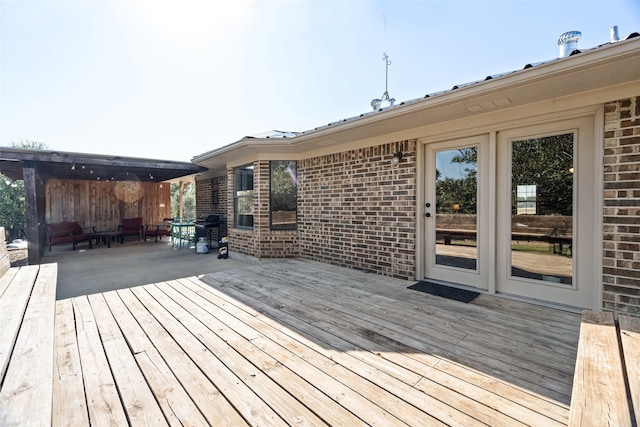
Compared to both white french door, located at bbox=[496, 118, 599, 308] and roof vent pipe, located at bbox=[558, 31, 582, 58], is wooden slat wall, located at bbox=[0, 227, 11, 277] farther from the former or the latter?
roof vent pipe, located at bbox=[558, 31, 582, 58]

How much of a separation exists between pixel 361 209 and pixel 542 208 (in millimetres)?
2323

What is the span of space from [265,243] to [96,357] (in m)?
3.72

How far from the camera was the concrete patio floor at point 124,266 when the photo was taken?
4.38m

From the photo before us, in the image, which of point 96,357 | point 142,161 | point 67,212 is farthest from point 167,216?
point 96,357

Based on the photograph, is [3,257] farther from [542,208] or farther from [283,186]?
[542,208]

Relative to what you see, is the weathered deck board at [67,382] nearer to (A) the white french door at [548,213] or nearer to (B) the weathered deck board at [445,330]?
(B) the weathered deck board at [445,330]

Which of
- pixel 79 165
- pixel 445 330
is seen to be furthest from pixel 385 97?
pixel 79 165

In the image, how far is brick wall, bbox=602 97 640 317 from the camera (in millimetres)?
2432

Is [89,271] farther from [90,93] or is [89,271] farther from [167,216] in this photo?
[167,216]

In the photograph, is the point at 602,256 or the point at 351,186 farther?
the point at 351,186

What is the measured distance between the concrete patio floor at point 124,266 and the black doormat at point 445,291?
134 inches

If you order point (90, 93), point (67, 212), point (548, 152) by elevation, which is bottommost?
point (67, 212)

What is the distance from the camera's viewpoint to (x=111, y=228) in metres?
10.8

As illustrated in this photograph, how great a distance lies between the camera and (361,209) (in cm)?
455
